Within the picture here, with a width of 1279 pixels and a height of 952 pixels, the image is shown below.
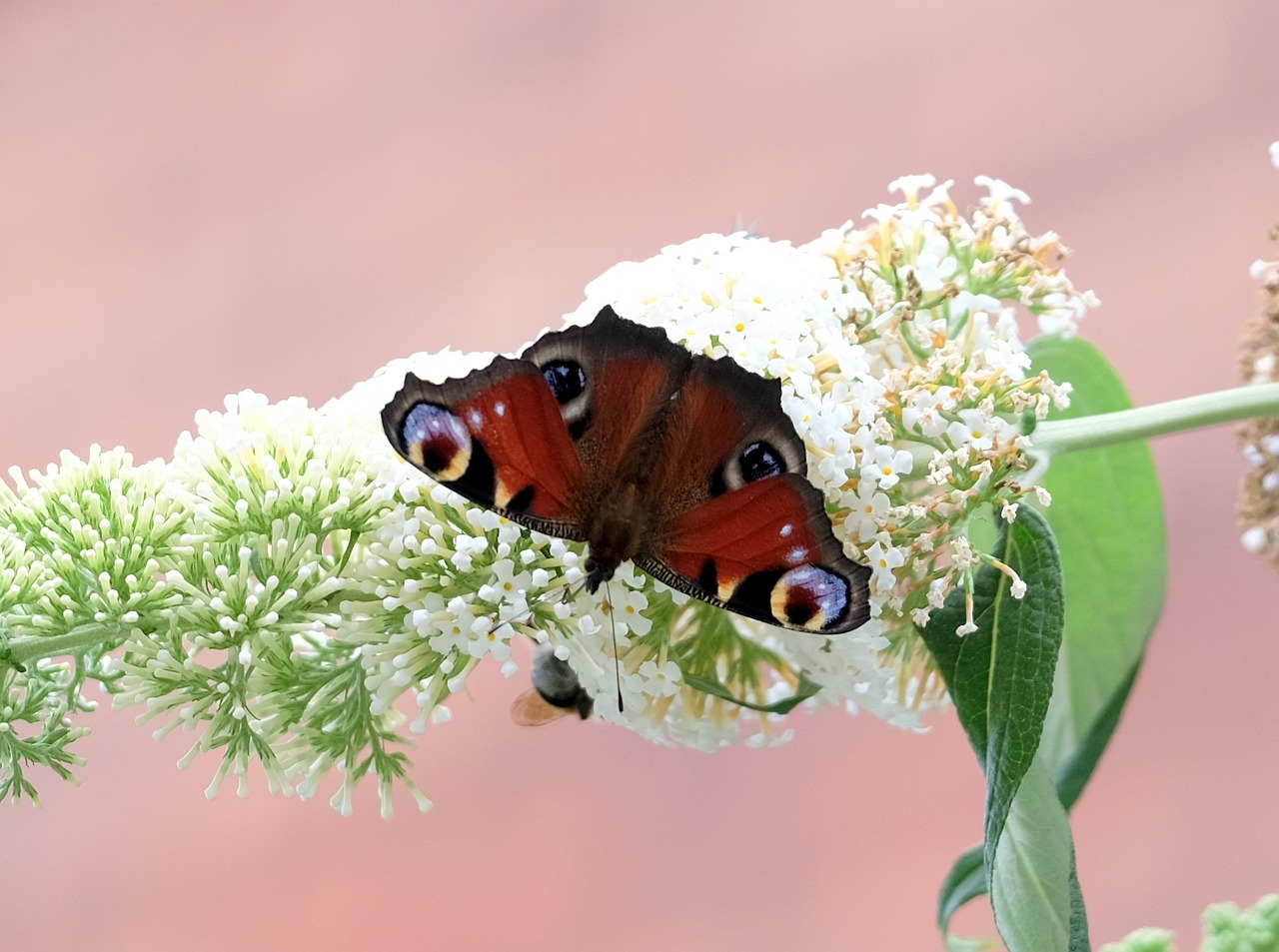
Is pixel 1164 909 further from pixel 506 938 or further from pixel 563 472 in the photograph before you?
pixel 563 472

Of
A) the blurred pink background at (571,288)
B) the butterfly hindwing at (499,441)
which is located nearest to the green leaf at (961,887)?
the butterfly hindwing at (499,441)

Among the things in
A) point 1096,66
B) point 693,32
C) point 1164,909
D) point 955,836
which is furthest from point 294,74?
point 1164,909

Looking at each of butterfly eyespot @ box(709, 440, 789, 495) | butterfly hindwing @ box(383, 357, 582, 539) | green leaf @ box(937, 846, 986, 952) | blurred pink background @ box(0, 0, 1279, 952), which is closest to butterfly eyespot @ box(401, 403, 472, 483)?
butterfly hindwing @ box(383, 357, 582, 539)

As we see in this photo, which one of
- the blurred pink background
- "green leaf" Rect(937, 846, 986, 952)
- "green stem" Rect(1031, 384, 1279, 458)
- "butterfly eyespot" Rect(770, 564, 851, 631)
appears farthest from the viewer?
the blurred pink background

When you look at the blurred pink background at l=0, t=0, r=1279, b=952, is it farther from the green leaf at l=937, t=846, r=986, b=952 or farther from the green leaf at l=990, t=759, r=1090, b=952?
the green leaf at l=990, t=759, r=1090, b=952

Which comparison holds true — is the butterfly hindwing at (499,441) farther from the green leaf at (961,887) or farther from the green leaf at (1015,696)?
the green leaf at (961,887)

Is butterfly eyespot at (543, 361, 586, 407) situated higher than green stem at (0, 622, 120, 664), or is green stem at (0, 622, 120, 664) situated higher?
butterfly eyespot at (543, 361, 586, 407)
